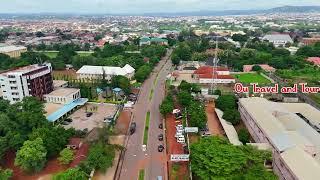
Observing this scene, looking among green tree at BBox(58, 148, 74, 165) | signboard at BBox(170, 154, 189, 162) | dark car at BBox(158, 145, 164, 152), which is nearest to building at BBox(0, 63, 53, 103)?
green tree at BBox(58, 148, 74, 165)

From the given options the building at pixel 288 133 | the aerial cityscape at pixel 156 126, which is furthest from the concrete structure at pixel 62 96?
the building at pixel 288 133

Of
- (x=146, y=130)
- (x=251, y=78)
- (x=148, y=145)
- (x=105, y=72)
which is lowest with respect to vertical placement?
(x=148, y=145)

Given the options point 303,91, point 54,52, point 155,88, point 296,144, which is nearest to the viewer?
point 296,144

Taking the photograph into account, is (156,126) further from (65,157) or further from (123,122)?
(65,157)

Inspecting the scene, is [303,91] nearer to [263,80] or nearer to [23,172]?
[263,80]

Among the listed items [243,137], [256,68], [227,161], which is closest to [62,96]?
[243,137]

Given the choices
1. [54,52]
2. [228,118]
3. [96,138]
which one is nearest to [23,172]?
[96,138]

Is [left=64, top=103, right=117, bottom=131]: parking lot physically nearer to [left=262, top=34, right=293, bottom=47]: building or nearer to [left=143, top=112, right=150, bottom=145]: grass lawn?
[left=143, top=112, right=150, bottom=145]: grass lawn
